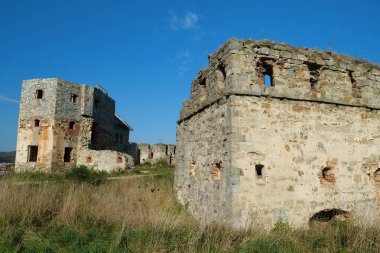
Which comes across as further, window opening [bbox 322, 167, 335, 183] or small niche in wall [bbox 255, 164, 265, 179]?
window opening [bbox 322, 167, 335, 183]

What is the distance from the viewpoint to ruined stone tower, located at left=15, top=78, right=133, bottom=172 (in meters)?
19.6

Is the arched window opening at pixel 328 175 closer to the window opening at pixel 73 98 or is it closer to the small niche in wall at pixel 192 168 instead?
the small niche in wall at pixel 192 168

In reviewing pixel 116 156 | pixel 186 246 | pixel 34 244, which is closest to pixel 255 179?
pixel 186 246

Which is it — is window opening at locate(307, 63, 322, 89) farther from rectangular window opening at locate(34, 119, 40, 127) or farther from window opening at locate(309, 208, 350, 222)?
rectangular window opening at locate(34, 119, 40, 127)

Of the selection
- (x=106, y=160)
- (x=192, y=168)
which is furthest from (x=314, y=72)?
(x=106, y=160)

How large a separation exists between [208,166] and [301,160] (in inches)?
93.2

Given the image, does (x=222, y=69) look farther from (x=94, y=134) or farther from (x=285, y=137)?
(x=94, y=134)

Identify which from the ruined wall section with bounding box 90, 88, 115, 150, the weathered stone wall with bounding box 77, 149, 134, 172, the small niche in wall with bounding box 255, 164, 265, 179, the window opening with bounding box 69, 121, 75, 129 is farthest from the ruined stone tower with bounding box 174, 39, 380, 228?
the ruined wall section with bounding box 90, 88, 115, 150

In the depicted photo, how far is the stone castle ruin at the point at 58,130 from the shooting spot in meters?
19.6

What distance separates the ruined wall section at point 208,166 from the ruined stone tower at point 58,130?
421 inches

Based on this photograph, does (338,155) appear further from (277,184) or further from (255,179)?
(255,179)

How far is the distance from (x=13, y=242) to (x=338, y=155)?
738 cm

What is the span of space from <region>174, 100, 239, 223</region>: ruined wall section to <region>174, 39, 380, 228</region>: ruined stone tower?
0.09 ft

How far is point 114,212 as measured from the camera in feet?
20.9
